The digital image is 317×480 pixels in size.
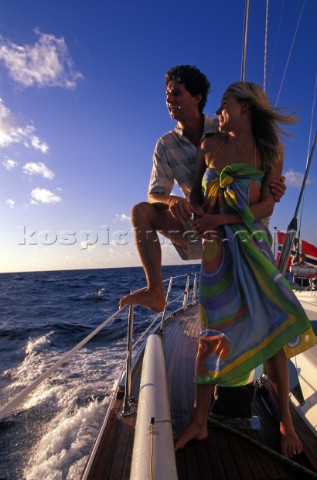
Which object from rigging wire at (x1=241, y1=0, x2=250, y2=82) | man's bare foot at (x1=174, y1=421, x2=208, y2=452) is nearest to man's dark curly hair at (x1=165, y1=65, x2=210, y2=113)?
rigging wire at (x1=241, y1=0, x2=250, y2=82)

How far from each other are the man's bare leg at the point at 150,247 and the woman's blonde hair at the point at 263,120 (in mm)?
646

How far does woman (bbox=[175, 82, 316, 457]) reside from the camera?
1528 mm

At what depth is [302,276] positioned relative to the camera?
A: 9.59 metres

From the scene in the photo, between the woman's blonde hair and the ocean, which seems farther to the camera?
the ocean

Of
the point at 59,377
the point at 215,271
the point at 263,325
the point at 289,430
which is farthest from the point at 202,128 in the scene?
the point at 59,377

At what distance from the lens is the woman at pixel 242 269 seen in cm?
153

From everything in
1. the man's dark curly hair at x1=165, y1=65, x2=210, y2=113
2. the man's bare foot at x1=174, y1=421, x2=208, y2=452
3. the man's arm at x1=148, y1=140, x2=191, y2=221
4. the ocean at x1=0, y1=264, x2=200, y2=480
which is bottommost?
the ocean at x1=0, y1=264, x2=200, y2=480

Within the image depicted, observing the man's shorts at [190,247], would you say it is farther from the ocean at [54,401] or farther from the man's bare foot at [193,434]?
the ocean at [54,401]

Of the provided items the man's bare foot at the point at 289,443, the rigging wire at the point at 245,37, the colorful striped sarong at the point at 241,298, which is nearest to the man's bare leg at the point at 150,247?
the colorful striped sarong at the point at 241,298

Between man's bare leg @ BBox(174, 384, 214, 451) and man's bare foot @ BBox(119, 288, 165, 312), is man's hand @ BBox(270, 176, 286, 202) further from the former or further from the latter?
man's bare leg @ BBox(174, 384, 214, 451)

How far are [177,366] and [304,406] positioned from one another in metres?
1.24

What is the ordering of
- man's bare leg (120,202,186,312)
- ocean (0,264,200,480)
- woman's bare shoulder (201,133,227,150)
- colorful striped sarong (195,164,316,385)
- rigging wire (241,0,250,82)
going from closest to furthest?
colorful striped sarong (195,164,316,385), woman's bare shoulder (201,133,227,150), man's bare leg (120,202,186,312), rigging wire (241,0,250,82), ocean (0,264,200,480)

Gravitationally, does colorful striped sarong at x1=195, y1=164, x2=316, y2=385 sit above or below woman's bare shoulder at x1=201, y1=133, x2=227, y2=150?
below

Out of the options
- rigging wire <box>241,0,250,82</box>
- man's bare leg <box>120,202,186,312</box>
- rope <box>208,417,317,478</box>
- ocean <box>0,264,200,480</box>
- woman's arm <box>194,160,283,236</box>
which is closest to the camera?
rope <box>208,417,317,478</box>
